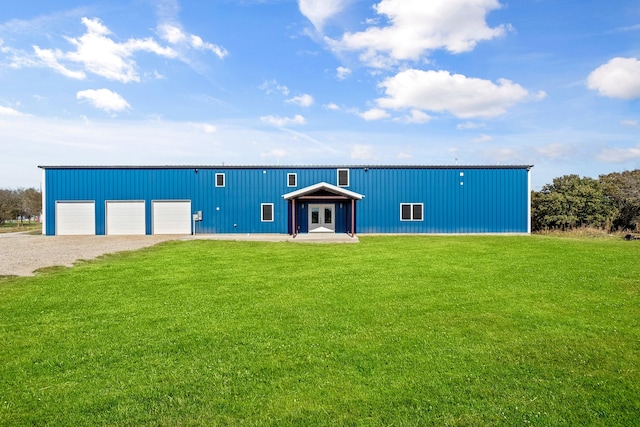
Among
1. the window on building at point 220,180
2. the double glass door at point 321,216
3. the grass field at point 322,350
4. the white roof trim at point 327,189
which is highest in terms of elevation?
the window on building at point 220,180

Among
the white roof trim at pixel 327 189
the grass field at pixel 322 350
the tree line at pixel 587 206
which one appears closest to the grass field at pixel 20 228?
the white roof trim at pixel 327 189

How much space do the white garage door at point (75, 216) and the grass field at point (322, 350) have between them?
1802 cm

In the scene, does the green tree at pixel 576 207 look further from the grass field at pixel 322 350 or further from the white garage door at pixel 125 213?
the white garage door at pixel 125 213

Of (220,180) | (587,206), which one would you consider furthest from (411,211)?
(587,206)

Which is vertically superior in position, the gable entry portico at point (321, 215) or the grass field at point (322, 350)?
the gable entry portico at point (321, 215)

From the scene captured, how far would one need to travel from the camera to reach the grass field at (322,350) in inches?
148

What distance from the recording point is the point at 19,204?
146 ft

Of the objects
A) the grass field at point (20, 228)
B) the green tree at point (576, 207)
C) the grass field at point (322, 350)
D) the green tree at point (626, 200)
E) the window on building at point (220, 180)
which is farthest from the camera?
the grass field at point (20, 228)

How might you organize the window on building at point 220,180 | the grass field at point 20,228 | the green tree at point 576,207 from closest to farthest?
the window on building at point 220,180, the green tree at point 576,207, the grass field at point 20,228

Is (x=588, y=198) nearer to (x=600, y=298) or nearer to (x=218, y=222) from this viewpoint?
(x=600, y=298)

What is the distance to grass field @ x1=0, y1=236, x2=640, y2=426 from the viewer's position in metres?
3.77

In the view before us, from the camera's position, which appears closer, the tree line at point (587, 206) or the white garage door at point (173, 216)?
the white garage door at point (173, 216)

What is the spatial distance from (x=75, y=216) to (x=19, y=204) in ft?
86.7

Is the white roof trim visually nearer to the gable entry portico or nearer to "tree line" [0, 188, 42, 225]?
the gable entry portico
